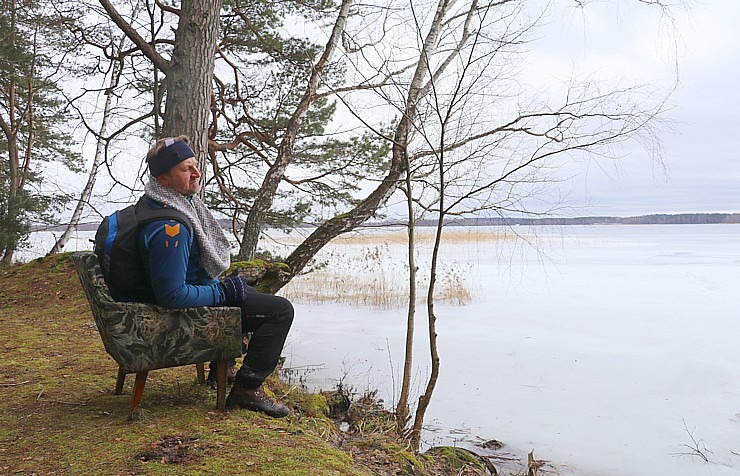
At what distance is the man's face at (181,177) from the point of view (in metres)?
2.48

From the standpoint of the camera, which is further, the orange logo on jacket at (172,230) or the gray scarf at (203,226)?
the gray scarf at (203,226)

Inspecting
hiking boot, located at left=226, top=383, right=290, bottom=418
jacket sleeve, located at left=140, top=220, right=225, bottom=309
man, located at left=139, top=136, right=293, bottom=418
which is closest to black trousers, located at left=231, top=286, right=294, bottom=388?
man, located at left=139, top=136, right=293, bottom=418

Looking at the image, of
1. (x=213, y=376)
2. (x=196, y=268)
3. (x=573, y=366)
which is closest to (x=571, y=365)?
(x=573, y=366)

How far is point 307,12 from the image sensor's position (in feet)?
23.9

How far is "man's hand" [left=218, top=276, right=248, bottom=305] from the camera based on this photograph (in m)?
2.64

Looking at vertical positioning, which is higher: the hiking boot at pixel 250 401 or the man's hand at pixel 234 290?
the man's hand at pixel 234 290

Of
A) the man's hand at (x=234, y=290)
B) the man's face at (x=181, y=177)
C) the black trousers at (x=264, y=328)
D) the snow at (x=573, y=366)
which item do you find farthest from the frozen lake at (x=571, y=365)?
the man's face at (x=181, y=177)

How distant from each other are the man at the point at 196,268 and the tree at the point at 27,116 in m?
5.02

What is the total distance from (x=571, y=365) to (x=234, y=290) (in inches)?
188

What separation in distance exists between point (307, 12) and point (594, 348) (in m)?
5.25

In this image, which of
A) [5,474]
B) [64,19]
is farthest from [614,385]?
[64,19]

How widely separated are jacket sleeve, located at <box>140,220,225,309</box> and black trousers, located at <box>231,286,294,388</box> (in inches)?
13.1

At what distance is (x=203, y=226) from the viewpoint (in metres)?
2.62

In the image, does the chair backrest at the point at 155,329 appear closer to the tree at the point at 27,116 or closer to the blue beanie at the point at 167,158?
the blue beanie at the point at 167,158
